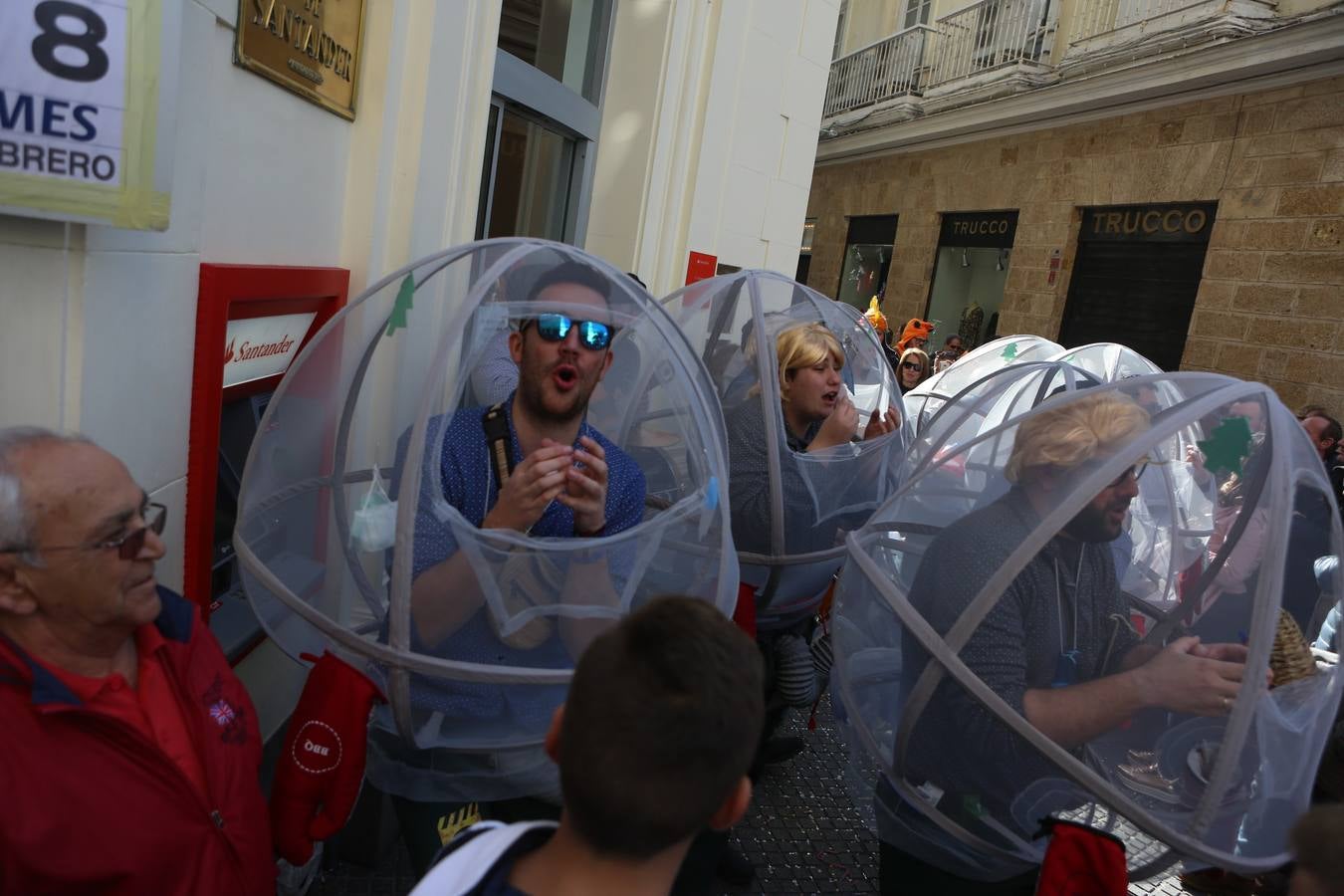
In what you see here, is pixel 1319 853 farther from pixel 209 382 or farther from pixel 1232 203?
pixel 1232 203

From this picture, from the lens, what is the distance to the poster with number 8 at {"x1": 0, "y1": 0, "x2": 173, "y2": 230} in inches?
53.7

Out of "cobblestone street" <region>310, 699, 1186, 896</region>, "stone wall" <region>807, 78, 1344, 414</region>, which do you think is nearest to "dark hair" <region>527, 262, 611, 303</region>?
"cobblestone street" <region>310, 699, 1186, 896</region>

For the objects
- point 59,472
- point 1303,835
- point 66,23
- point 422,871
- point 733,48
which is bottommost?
point 422,871

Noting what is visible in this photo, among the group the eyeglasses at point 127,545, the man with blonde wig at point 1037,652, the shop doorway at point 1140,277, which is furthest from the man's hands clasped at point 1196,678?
the shop doorway at point 1140,277

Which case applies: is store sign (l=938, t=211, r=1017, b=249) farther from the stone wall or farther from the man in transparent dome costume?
the man in transparent dome costume

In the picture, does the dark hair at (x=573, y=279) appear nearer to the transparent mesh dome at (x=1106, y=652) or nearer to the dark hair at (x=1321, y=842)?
the transparent mesh dome at (x=1106, y=652)

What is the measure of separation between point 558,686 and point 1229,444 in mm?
1561

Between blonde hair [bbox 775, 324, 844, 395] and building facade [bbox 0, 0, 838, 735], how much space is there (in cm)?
142

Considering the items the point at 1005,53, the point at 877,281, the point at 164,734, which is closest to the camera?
the point at 164,734

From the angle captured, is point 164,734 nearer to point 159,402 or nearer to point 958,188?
point 159,402

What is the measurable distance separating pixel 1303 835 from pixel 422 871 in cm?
176

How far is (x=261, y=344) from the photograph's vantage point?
259cm

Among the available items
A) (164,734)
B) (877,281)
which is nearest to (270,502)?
(164,734)

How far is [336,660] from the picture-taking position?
170cm
